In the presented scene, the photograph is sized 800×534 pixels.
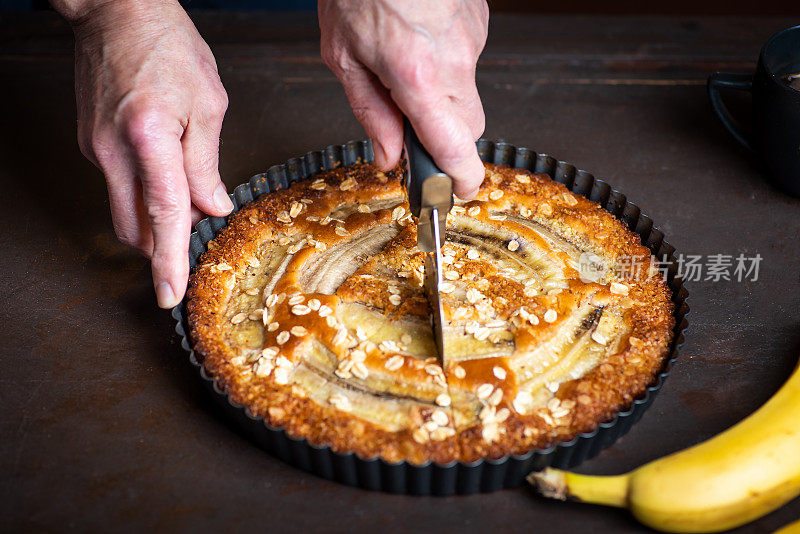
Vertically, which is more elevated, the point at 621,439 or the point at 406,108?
the point at 406,108

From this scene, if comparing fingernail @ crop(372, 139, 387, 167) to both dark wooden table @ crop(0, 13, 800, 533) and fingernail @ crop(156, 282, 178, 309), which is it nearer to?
fingernail @ crop(156, 282, 178, 309)

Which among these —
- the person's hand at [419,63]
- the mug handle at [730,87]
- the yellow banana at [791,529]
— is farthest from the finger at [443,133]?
the mug handle at [730,87]

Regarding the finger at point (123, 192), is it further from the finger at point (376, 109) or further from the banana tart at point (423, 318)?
the finger at point (376, 109)

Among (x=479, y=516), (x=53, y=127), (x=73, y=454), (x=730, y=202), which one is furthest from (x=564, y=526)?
(x=53, y=127)

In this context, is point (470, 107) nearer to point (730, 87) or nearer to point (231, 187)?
point (231, 187)

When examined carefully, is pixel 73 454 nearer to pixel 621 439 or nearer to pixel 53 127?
pixel 621 439

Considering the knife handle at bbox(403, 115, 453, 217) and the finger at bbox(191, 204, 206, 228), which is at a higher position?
the knife handle at bbox(403, 115, 453, 217)

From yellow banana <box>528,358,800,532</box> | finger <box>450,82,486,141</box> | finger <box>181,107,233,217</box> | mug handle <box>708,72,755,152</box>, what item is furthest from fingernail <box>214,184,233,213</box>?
mug handle <box>708,72,755,152</box>

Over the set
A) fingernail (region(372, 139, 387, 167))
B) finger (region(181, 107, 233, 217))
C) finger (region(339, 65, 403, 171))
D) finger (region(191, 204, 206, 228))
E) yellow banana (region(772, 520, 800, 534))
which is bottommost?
yellow banana (region(772, 520, 800, 534))
